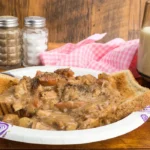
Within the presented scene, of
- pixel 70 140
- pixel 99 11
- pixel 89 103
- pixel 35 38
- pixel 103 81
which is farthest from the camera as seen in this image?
pixel 99 11

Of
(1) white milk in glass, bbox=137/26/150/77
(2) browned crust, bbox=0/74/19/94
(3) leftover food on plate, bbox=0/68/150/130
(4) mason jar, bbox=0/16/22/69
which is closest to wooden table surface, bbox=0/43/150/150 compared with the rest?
(3) leftover food on plate, bbox=0/68/150/130

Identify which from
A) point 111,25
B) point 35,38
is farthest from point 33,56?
point 111,25

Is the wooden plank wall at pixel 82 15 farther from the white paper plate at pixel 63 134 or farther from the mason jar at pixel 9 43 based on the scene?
the white paper plate at pixel 63 134

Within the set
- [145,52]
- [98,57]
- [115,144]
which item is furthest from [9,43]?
[115,144]

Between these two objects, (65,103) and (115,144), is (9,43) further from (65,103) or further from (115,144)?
(115,144)

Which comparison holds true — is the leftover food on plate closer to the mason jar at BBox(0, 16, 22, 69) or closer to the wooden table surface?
the wooden table surface

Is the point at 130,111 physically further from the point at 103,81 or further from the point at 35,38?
the point at 35,38

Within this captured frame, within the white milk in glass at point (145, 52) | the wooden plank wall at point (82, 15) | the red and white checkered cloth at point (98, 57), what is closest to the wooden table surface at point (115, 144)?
the white milk in glass at point (145, 52)
